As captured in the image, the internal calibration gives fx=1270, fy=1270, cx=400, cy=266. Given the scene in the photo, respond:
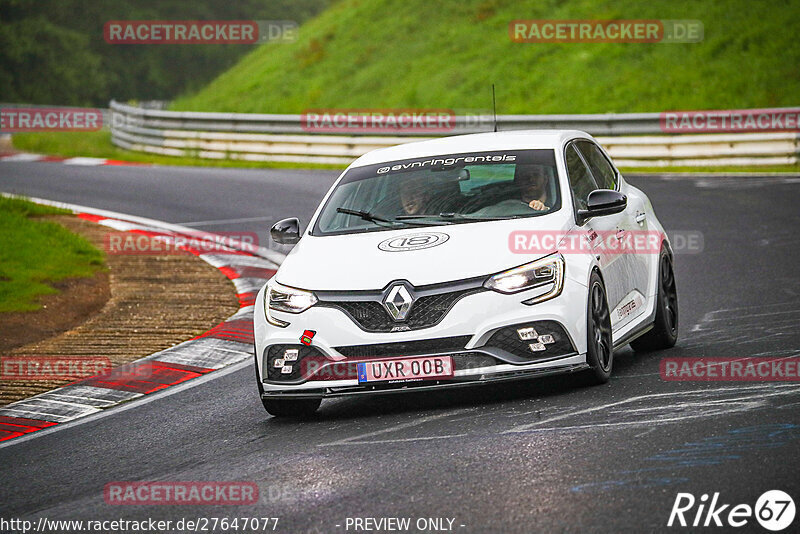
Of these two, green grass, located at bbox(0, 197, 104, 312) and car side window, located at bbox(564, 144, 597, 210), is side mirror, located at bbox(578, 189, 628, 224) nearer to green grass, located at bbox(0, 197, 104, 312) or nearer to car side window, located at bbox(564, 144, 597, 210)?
car side window, located at bbox(564, 144, 597, 210)

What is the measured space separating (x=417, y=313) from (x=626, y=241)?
Answer: 220 cm

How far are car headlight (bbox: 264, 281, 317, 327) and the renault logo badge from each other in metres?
0.50

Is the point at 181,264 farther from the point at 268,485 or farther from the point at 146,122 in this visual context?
the point at 146,122

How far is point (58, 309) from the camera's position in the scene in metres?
12.4

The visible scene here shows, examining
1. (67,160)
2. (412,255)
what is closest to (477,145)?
(412,255)

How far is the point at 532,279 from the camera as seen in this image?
23.9 ft

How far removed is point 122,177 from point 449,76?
40.8 feet

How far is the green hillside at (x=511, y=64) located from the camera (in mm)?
28562

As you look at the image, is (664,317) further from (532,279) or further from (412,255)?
(412,255)

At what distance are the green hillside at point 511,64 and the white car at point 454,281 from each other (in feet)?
63.6

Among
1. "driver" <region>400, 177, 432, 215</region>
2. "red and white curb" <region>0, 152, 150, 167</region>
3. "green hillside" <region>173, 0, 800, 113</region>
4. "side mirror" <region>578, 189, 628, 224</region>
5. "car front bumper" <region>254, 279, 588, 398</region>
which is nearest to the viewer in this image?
"car front bumper" <region>254, 279, 588, 398</region>

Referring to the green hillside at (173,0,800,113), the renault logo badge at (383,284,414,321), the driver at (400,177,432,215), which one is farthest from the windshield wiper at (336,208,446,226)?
the green hillside at (173,0,800,113)

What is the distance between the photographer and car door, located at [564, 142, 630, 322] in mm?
8039

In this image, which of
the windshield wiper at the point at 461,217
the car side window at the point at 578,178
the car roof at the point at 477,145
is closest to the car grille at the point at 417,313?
the windshield wiper at the point at 461,217
